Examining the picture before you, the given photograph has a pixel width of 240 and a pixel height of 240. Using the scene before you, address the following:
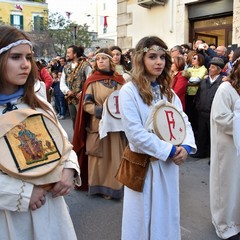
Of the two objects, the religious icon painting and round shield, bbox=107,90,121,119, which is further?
round shield, bbox=107,90,121,119

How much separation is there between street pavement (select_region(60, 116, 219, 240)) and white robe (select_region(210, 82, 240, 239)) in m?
0.25

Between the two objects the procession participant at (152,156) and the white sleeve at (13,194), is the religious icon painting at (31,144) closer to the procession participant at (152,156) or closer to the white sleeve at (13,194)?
the white sleeve at (13,194)

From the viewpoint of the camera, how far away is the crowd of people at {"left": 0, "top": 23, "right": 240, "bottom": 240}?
1554mm

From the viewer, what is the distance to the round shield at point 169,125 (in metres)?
2.31

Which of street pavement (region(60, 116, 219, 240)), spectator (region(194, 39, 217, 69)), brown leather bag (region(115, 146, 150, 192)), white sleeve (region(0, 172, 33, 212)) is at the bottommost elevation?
street pavement (region(60, 116, 219, 240))

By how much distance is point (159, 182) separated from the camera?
93.1 inches

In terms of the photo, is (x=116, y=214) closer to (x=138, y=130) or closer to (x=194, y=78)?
(x=138, y=130)

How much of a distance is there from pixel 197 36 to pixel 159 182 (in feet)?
28.6

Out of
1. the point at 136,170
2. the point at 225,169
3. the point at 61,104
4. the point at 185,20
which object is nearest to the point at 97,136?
the point at 225,169

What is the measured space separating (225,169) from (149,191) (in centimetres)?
99

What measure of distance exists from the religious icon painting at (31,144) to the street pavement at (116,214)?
6.20 feet

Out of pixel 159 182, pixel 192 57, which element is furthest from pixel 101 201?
pixel 192 57

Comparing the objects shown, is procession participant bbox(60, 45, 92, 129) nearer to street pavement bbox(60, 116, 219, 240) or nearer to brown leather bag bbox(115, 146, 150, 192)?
street pavement bbox(60, 116, 219, 240)

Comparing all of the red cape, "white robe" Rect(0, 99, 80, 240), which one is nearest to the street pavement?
the red cape
